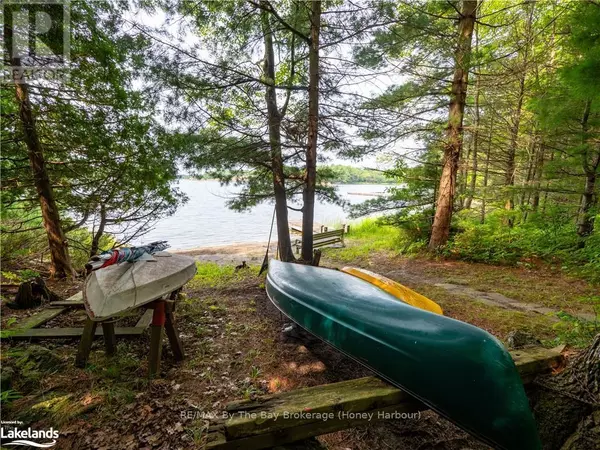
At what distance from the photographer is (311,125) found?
17.0ft

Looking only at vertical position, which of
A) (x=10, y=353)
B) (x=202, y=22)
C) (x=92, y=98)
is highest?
(x=202, y=22)

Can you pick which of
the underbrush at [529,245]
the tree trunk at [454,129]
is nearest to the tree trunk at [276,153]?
the tree trunk at [454,129]

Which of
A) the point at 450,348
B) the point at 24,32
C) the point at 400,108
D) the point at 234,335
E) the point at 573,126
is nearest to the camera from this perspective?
the point at 450,348

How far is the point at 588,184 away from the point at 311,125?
6.39 meters

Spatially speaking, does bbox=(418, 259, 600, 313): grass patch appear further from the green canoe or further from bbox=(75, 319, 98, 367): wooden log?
bbox=(75, 319, 98, 367): wooden log

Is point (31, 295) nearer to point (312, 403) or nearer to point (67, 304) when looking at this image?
point (67, 304)

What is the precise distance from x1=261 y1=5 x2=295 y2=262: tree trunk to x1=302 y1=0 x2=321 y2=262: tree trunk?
751 mm

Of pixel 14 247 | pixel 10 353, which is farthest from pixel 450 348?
pixel 14 247

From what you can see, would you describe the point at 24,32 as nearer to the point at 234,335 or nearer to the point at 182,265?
the point at 182,265

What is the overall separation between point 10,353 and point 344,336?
3.12m

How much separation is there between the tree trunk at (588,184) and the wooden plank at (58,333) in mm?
8447

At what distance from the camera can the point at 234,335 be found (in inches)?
137

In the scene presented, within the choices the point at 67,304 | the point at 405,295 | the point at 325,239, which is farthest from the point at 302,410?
the point at 325,239

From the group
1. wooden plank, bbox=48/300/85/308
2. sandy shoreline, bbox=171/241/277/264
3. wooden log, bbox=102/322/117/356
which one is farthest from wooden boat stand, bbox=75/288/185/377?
sandy shoreline, bbox=171/241/277/264
